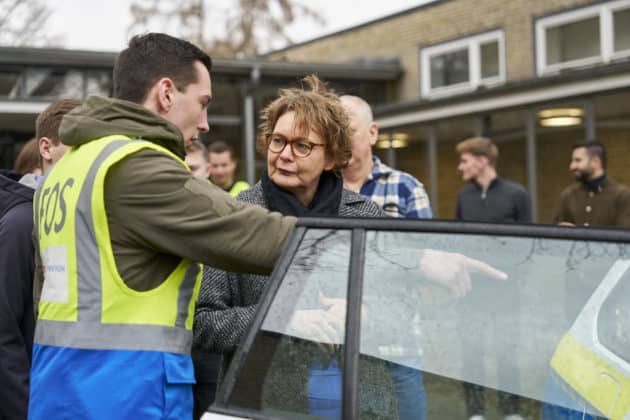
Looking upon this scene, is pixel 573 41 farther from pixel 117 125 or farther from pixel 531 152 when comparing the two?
pixel 117 125

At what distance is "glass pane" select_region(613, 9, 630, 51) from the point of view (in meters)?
14.5

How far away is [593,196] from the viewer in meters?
6.96

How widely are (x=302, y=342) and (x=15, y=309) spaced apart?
1485 mm

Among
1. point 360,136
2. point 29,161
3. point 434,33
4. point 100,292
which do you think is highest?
point 434,33

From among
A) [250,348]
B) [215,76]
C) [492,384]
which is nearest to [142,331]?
[250,348]

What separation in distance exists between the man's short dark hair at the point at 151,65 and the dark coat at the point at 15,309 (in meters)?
0.86

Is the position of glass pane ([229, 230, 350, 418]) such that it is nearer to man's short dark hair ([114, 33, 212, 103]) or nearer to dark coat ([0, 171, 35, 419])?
man's short dark hair ([114, 33, 212, 103])

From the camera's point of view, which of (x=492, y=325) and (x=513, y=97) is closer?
(x=492, y=325)

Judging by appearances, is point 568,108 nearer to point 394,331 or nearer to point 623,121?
point 623,121

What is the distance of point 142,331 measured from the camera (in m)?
2.09

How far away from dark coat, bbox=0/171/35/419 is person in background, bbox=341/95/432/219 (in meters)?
1.74

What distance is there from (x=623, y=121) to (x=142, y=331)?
1055 centimetres

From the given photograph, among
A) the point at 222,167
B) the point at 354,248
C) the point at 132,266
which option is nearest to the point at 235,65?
the point at 222,167

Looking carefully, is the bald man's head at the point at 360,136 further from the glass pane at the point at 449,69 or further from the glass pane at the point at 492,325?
the glass pane at the point at 449,69
